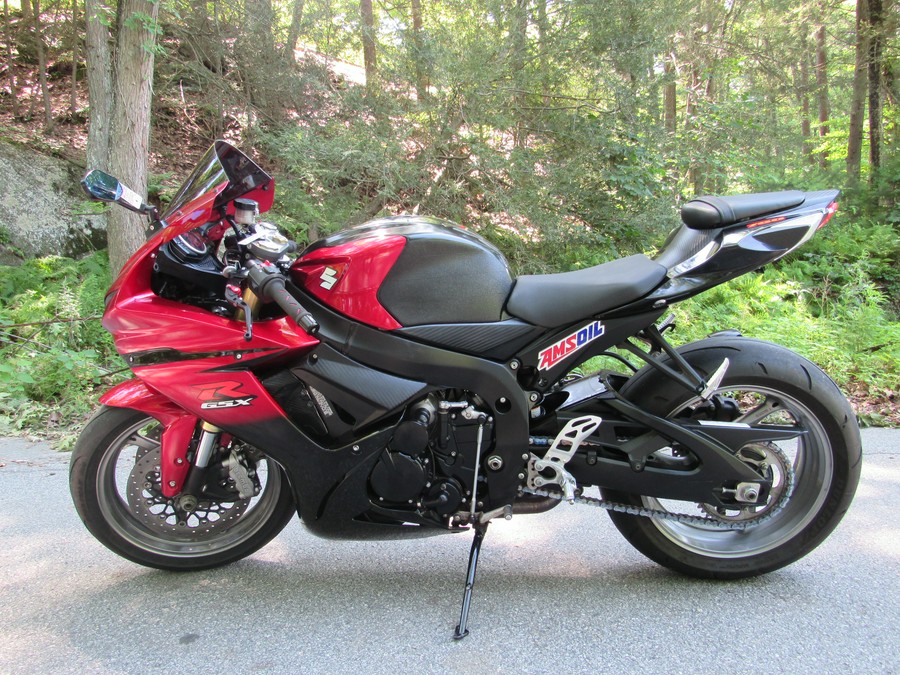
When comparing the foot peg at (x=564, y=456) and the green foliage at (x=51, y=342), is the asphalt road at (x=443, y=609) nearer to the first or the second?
the foot peg at (x=564, y=456)

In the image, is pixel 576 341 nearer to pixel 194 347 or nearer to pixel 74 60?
pixel 194 347

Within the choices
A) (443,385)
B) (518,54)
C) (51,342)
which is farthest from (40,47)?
(443,385)

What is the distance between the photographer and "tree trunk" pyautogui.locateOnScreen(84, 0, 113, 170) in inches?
230

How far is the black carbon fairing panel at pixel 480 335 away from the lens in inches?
80.0

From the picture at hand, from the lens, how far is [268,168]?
7180 millimetres

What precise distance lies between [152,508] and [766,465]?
7.48ft

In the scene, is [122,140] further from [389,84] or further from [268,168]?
[389,84]

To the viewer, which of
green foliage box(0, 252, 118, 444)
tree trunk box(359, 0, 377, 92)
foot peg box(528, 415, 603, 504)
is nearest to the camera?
foot peg box(528, 415, 603, 504)

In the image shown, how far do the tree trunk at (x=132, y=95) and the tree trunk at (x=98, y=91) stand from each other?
0.47 metres

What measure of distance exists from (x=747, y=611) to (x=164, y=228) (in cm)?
233

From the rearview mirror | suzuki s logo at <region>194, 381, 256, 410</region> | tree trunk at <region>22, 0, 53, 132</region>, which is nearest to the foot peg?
suzuki s logo at <region>194, 381, 256, 410</region>

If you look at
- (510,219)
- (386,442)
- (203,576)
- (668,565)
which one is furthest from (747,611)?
(510,219)

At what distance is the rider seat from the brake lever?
0.82m

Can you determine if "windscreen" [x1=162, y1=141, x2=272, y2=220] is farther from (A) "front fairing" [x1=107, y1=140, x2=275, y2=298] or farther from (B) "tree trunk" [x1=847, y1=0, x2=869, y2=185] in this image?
(B) "tree trunk" [x1=847, y1=0, x2=869, y2=185]
